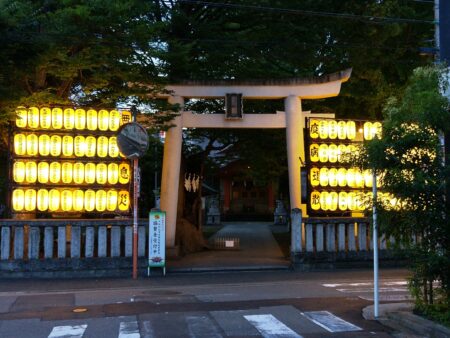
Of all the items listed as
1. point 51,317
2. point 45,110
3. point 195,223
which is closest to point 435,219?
point 51,317

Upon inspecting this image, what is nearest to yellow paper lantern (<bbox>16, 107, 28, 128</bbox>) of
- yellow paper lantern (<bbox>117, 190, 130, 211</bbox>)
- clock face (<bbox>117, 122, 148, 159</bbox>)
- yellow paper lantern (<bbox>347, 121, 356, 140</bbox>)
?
clock face (<bbox>117, 122, 148, 159</bbox>)

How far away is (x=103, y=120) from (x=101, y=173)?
5.27 feet

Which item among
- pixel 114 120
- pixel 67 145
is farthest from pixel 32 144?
pixel 114 120

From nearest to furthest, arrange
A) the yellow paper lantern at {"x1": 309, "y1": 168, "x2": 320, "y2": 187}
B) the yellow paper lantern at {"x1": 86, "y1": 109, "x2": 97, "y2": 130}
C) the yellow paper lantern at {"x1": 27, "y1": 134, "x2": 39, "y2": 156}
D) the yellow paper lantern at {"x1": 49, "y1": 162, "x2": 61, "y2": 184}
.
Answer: the yellow paper lantern at {"x1": 27, "y1": 134, "x2": 39, "y2": 156} < the yellow paper lantern at {"x1": 49, "y1": 162, "x2": 61, "y2": 184} < the yellow paper lantern at {"x1": 86, "y1": 109, "x2": 97, "y2": 130} < the yellow paper lantern at {"x1": 309, "y1": 168, "x2": 320, "y2": 187}

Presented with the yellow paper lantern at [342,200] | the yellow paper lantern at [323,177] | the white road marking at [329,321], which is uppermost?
the yellow paper lantern at [323,177]

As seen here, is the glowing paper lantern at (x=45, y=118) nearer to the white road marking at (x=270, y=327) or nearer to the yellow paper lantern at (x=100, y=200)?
the yellow paper lantern at (x=100, y=200)

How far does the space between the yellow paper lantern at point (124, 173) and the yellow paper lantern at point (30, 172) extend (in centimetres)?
241

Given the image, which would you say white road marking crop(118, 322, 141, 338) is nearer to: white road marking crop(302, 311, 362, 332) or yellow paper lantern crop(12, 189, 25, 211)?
white road marking crop(302, 311, 362, 332)

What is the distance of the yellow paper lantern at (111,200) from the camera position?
50.4 feet

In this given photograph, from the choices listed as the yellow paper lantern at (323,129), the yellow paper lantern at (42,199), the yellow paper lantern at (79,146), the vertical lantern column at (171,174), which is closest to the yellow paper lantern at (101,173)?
the yellow paper lantern at (79,146)

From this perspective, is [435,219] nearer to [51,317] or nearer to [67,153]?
[51,317]

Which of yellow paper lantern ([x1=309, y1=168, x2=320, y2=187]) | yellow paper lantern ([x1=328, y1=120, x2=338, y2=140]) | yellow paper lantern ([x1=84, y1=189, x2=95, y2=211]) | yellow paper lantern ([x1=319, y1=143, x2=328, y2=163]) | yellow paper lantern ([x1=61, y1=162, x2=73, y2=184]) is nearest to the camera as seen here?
yellow paper lantern ([x1=61, y1=162, x2=73, y2=184])

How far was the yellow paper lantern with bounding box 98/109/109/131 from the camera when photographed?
15.5 meters

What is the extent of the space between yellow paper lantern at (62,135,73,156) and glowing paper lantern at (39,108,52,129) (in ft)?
1.93
